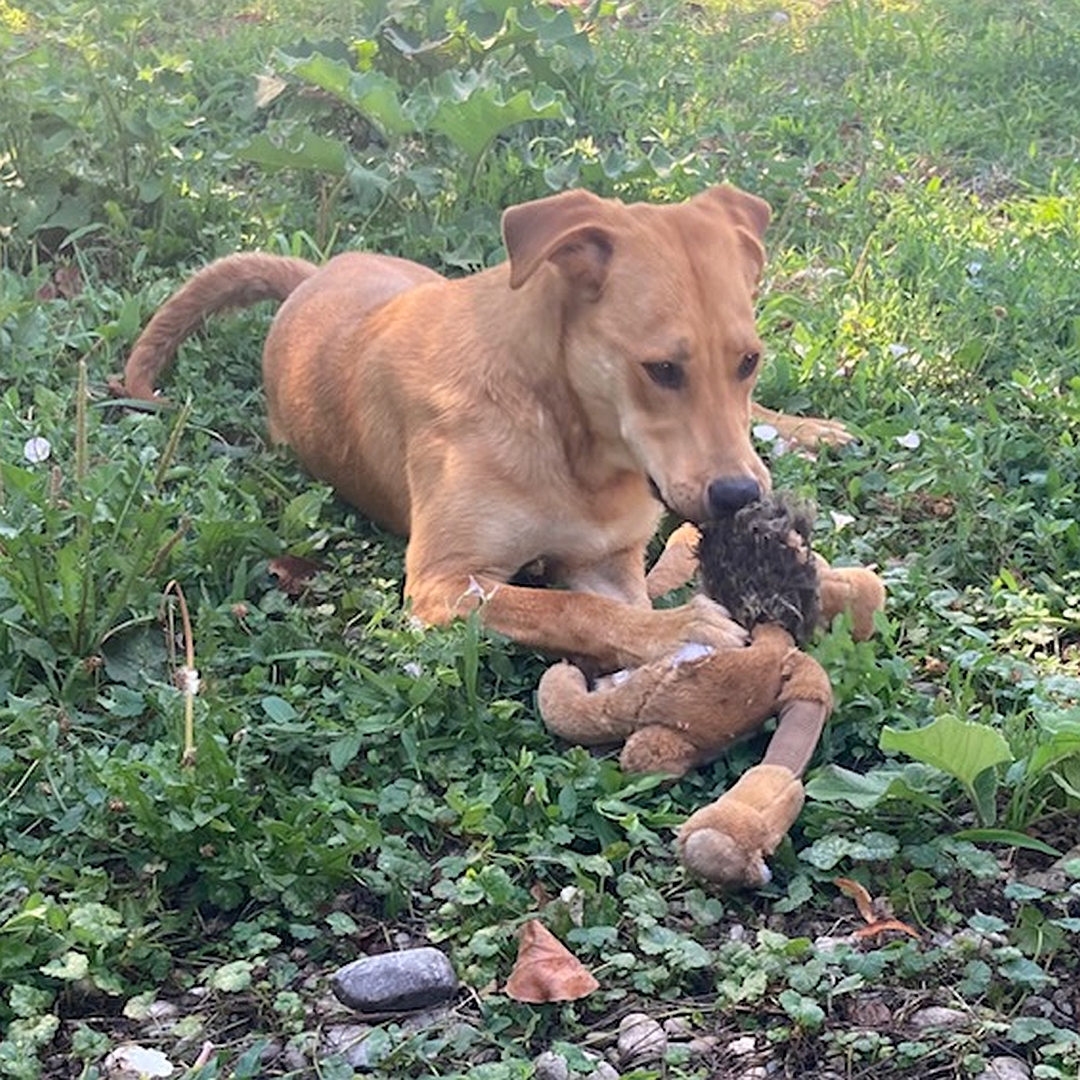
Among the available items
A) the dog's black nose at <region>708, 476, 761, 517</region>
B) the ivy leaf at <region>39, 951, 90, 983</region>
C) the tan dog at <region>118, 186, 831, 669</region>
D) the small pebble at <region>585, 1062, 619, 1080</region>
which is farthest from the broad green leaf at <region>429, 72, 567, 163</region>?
the small pebble at <region>585, 1062, 619, 1080</region>

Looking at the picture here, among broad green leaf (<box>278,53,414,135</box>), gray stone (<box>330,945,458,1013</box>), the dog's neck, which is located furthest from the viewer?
broad green leaf (<box>278,53,414,135</box>)

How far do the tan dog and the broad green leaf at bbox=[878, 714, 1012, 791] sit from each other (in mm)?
482

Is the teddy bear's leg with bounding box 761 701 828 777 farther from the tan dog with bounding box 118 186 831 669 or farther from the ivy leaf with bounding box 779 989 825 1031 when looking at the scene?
the ivy leaf with bounding box 779 989 825 1031

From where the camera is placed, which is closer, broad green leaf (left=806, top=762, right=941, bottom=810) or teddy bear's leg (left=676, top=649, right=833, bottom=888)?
teddy bear's leg (left=676, top=649, right=833, bottom=888)

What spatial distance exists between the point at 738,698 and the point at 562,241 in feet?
3.91

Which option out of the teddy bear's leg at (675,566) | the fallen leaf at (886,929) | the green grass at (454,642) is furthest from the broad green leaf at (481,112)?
the fallen leaf at (886,929)

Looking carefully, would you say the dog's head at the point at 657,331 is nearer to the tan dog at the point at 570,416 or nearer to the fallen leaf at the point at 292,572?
the tan dog at the point at 570,416

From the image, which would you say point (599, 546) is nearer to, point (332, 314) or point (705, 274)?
point (705, 274)

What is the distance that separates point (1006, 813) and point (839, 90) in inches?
210

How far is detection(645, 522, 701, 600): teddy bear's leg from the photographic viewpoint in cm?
396

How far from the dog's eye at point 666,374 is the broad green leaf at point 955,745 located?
3.42ft

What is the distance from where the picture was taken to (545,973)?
2.60 m

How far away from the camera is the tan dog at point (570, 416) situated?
3.55m

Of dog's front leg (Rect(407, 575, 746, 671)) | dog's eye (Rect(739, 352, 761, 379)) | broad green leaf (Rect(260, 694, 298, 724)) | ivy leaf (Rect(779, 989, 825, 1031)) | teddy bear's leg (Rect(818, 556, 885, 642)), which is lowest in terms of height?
ivy leaf (Rect(779, 989, 825, 1031))
